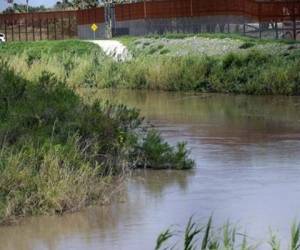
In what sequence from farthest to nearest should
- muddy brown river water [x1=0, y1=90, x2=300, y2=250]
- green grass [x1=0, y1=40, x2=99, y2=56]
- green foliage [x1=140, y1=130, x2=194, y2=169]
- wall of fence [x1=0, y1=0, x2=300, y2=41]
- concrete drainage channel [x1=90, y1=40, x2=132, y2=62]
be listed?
wall of fence [x1=0, y1=0, x2=300, y2=41] < green grass [x1=0, y1=40, x2=99, y2=56] < concrete drainage channel [x1=90, y1=40, x2=132, y2=62] < green foliage [x1=140, y1=130, x2=194, y2=169] < muddy brown river water [x1=0, y1=90, x2=300, y2=250]

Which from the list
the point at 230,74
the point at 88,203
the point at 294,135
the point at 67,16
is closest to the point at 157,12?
the point at 67,16

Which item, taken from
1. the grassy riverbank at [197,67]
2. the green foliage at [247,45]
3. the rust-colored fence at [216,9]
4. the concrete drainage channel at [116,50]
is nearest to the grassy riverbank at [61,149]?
the grassy riverbank at [197,67]

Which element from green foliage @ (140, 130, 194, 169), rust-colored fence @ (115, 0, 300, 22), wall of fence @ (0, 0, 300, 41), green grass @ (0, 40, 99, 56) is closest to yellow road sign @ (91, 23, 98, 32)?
wall of fence @ (0, 0, 300, 41)

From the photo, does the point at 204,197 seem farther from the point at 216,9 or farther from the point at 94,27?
the point at 94,27

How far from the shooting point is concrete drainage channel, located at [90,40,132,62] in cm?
3803

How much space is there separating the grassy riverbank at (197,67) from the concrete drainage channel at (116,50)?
54 cm

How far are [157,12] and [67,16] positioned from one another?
18209mm

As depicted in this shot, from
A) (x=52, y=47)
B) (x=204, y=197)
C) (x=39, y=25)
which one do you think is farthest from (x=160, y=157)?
(x=39, y=25)

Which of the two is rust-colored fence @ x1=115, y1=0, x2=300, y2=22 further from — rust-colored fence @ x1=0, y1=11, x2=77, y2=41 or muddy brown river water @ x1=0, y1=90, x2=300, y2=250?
muddy brown river water @ x1=0, y1=90, x2=300, y2=250

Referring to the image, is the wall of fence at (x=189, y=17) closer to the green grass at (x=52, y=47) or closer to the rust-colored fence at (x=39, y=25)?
the rust-colored fence at (x=39, y=25)

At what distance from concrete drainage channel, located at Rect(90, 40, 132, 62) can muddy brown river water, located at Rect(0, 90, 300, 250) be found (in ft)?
57.9

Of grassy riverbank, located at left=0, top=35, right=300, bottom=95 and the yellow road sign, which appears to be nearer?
grassy riverbank, located at left=0, top=35, right=300, bottom=95

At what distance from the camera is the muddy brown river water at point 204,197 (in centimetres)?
1034

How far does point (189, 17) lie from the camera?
2014 inches
